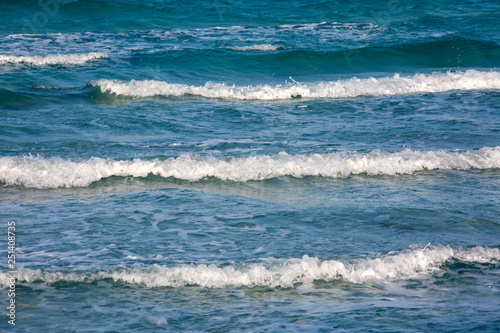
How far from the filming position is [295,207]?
5.82 metres

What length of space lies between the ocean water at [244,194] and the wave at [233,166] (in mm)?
27

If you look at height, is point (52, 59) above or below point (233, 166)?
above

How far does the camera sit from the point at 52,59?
558 inches

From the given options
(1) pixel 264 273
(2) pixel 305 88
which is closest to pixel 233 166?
(1) pixel 264 273

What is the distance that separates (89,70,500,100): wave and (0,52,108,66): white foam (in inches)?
113

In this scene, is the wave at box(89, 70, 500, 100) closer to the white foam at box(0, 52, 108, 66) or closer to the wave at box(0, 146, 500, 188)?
the white foam at box(0, 52, 108, 66)

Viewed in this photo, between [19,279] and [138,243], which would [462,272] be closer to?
[138,243]

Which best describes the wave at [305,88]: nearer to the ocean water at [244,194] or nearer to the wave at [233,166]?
the ocean water at [244,194]

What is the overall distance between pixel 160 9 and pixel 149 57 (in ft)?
23.7

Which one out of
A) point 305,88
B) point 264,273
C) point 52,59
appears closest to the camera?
point 264,273

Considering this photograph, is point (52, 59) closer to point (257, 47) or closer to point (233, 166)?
point (257, 47)

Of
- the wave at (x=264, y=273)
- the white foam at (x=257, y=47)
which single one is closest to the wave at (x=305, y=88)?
the white foam at (x=257, y=47)

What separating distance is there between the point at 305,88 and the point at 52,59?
7044 mm

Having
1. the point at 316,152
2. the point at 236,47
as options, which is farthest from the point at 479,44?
the point at 316,152
